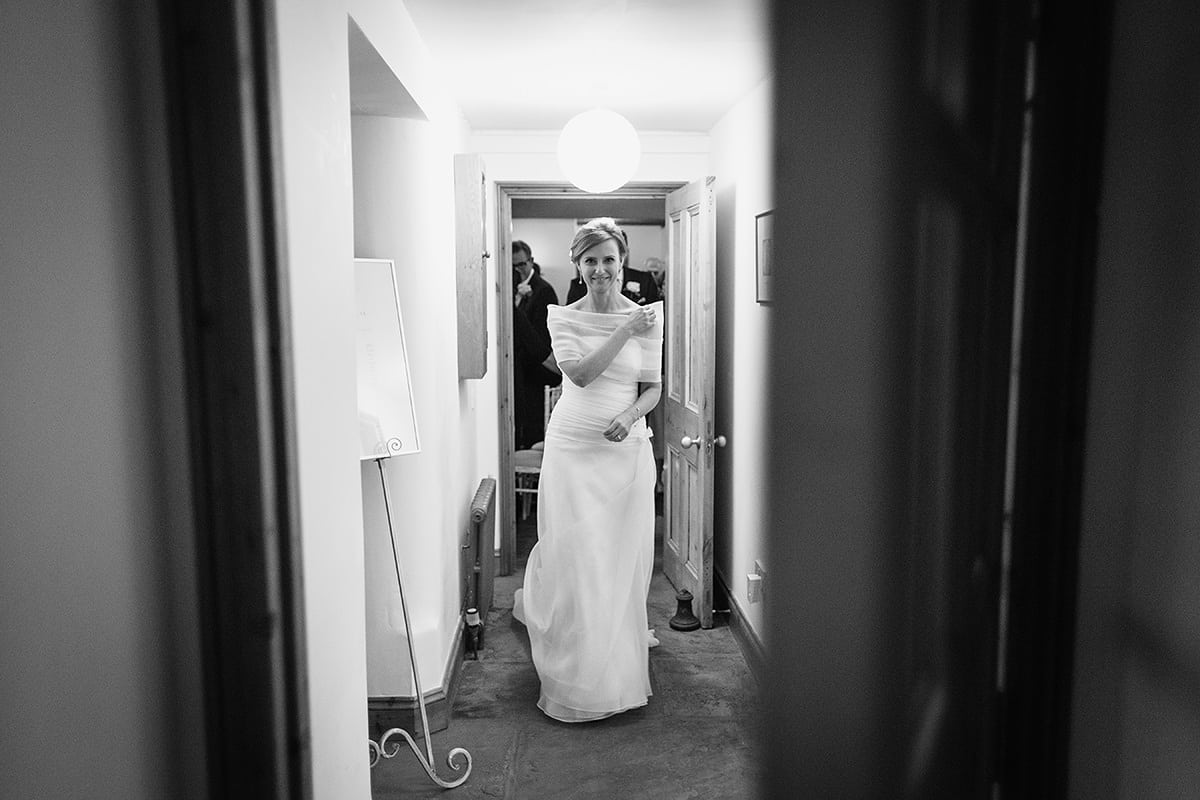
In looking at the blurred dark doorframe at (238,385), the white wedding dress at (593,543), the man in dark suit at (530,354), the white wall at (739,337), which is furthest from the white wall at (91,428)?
the man in dark suit at (530,354)

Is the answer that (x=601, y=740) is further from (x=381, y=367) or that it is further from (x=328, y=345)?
(x=328, y=345)

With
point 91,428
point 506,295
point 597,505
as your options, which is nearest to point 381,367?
point 597,505

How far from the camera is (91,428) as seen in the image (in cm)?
104

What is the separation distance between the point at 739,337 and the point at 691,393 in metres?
0.47

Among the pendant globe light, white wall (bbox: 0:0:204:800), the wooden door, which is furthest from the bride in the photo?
white wall (bbox: 0:0:204:800)

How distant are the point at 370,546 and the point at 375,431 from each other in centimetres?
56

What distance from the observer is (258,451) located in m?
0.87

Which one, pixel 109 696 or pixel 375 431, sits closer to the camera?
pixel 109 696

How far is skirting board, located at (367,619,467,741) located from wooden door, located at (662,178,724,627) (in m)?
1.33

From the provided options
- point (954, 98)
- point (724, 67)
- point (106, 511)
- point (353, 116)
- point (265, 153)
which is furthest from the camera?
point (724, 67)

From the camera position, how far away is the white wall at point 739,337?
11.3 ft

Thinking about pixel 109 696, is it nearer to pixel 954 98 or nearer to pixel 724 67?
pixel 954 98

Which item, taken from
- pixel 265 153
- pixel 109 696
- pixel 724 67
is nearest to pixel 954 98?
pixel 265 153

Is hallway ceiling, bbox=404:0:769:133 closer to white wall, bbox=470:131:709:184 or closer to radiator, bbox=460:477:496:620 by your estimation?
white wall, bbox=470:131:709:184
